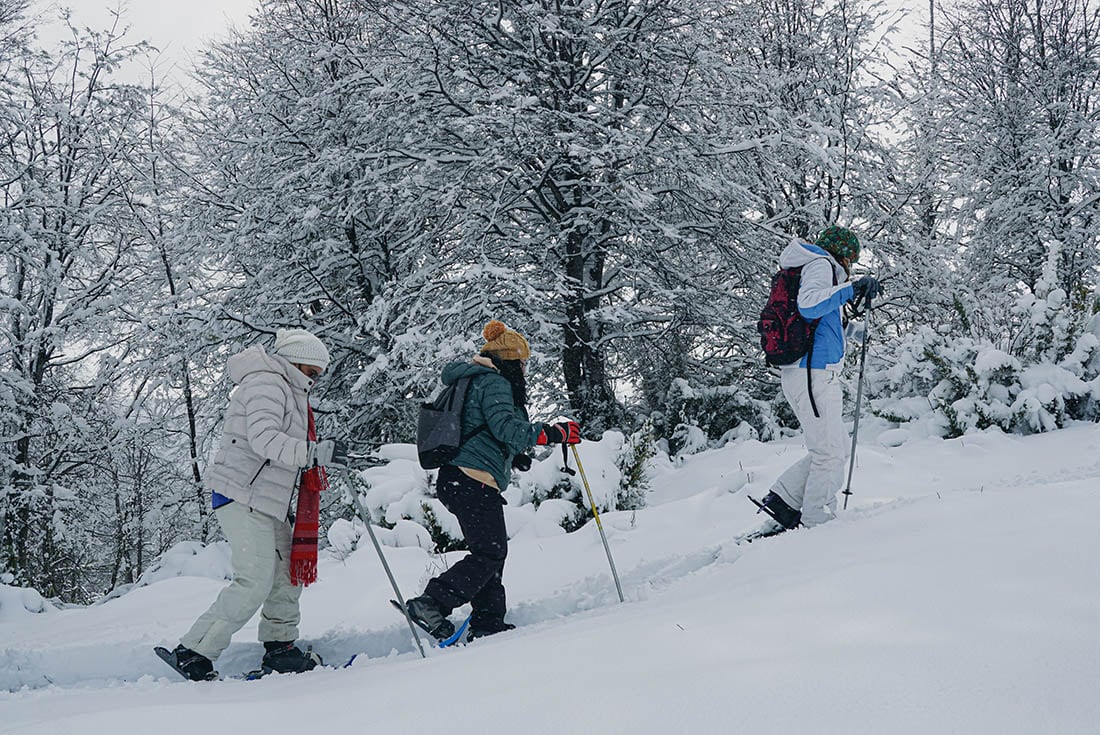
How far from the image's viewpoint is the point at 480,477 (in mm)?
4199

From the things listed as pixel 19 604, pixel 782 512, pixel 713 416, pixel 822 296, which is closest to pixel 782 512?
pixel 782 512

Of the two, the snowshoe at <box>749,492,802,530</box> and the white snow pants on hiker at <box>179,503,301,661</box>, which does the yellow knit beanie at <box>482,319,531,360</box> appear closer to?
the white snow pants on hiker at <box>179,503,301,661</box>

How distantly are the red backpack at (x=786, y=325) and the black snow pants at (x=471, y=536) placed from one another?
6.09 ft

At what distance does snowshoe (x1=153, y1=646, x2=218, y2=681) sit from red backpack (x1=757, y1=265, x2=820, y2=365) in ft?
11.3

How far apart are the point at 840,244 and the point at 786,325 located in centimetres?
62

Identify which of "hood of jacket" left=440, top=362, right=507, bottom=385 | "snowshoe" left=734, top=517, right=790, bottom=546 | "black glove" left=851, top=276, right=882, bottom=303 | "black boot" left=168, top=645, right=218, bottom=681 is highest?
"hood of jacket" left=440, top=362, right=507, bottom=385

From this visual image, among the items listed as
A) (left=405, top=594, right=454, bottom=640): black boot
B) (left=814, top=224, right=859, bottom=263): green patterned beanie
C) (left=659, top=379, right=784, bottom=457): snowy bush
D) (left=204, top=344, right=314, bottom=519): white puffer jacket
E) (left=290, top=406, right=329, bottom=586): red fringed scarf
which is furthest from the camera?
(left=659, top=379, right=784, bottom=457): snowy bush

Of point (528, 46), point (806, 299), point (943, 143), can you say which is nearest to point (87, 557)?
point (528, 46)

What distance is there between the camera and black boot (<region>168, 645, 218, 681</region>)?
381cm

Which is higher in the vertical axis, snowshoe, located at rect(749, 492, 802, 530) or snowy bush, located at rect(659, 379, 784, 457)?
snowy bush, located at rect(659, 379, 784, 457)

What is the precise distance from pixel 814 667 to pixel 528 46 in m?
8.96

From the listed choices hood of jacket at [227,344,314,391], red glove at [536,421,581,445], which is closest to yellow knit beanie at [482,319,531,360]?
red glove at [536,421,581,445]

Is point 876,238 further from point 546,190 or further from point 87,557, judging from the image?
point 87,557

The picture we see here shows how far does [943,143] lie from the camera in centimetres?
1689
